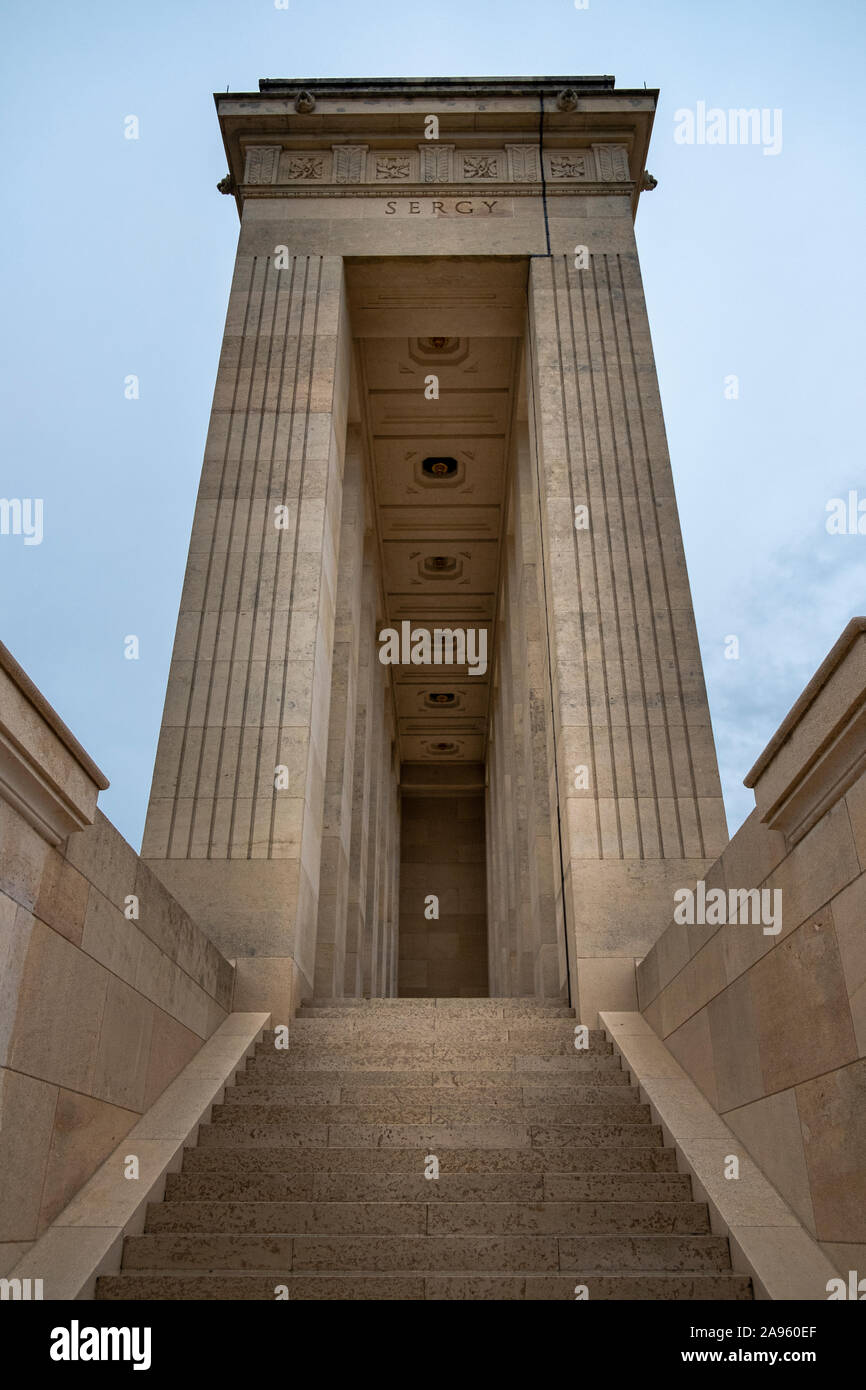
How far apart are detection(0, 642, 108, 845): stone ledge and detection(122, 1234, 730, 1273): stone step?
7.66 ft

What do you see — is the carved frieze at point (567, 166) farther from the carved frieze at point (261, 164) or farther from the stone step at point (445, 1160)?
the stone step at point (445, 1160)

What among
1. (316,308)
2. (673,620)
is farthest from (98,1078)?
(316,308)

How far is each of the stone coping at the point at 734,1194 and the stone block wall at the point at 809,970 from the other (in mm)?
89

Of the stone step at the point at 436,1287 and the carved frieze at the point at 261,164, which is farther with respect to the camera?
the carved frieze at the point at 261,164

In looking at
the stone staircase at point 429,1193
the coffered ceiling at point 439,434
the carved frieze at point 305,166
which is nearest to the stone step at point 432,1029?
the stone staircase at point 429,1193

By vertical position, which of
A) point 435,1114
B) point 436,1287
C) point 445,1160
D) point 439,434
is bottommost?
A: point 436,1287

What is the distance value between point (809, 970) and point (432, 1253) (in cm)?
248

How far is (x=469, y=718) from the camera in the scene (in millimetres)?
27672

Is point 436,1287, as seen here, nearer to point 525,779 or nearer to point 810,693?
point 810,693

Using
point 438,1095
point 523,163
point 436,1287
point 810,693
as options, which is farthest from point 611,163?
point 436,1287

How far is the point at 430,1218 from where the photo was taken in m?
5.82

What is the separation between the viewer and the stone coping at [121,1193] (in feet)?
16.4
